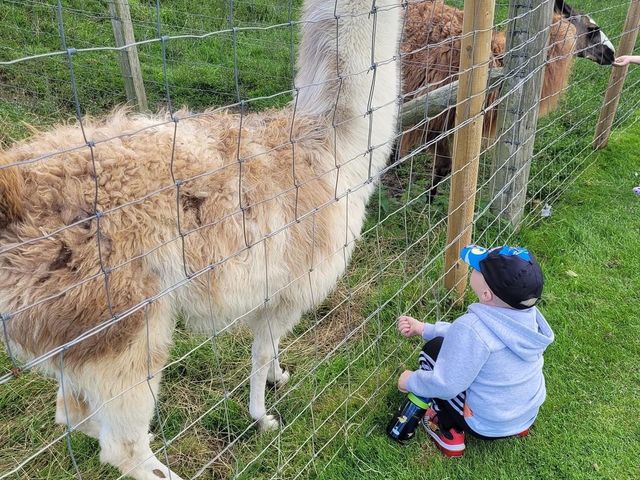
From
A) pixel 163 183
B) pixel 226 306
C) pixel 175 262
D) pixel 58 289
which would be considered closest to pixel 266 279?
pixel 226 306

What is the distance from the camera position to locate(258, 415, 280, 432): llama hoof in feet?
8.41

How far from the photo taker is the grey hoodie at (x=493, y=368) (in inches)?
86.6

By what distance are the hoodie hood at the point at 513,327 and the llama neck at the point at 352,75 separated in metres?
0.72

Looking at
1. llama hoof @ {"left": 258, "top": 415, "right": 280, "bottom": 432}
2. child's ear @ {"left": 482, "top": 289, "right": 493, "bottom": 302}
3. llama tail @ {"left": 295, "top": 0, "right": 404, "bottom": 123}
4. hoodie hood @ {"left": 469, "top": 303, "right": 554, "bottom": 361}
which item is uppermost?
llama tail @ {"left": 295, "top": 0, "right": 404, "bottom": 123}

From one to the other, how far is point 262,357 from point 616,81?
4.33m

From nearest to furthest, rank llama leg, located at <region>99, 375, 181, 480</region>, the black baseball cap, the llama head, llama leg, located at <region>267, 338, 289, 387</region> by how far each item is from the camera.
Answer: llama leg, located at <region>99, 375, 181, 480</region>
the black baseball cap
llama leg, located at <region>267, 338, 289, 387</region>
the llama head

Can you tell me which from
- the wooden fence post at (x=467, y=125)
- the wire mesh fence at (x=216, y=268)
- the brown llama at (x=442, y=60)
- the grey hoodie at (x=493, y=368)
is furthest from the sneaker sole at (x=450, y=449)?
the brown llama at (x=442, y=60)

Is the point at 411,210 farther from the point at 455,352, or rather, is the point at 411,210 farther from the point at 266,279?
the point at 266,279

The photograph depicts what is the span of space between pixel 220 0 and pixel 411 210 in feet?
13.1

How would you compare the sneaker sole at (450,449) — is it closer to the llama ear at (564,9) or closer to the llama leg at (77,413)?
the llama leg at (77,413)

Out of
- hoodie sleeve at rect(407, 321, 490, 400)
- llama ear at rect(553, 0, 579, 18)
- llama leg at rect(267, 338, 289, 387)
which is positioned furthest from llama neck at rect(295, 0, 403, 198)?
llama ear at rect(553, 0, 579, 18)

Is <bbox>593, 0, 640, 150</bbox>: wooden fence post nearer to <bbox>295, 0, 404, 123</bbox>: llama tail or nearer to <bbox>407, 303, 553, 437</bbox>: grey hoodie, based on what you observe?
<bbox>295, 0, 404, 123</bbox>: llama tail

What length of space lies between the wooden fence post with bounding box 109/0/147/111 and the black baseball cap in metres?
3.04

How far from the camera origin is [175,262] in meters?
1.83
